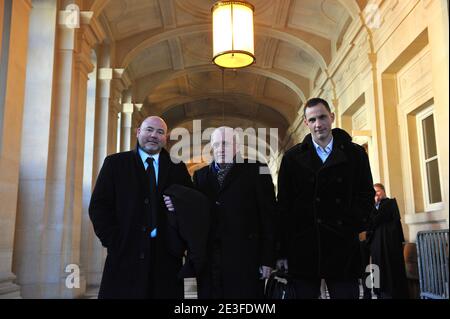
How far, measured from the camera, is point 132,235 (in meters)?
3.07

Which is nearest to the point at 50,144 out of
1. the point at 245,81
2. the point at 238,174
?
the point at 238,174

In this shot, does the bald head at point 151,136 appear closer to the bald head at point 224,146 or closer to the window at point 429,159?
the bald head at point 224,146

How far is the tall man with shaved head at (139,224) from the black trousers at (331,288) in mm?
799

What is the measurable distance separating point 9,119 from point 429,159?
6019mm

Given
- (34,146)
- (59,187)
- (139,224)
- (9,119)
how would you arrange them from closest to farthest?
(139,224) < (9,119) < (34,146) < (59,187)

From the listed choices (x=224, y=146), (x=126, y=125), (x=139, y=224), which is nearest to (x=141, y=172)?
(x=139, y=224)

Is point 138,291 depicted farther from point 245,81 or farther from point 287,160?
point 245,81

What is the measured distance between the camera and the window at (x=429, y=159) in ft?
24.1

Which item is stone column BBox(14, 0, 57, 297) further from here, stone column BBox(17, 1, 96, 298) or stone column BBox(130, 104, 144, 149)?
stone column BBox(130, 104, 144, 149)

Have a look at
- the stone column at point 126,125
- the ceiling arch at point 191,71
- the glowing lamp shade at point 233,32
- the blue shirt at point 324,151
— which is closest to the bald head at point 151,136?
the blue shirt at point 324,151

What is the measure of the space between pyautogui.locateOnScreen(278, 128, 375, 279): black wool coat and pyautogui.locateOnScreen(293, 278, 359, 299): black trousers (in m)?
0.04

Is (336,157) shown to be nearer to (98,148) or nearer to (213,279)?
(213,279)

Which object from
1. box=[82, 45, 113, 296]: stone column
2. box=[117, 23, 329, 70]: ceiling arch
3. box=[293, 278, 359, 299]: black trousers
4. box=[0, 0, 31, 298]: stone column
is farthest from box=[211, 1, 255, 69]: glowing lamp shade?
box=[117, 23, 329, 70]: ceiling arch

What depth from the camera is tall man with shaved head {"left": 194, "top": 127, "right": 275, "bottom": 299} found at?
2.93m
